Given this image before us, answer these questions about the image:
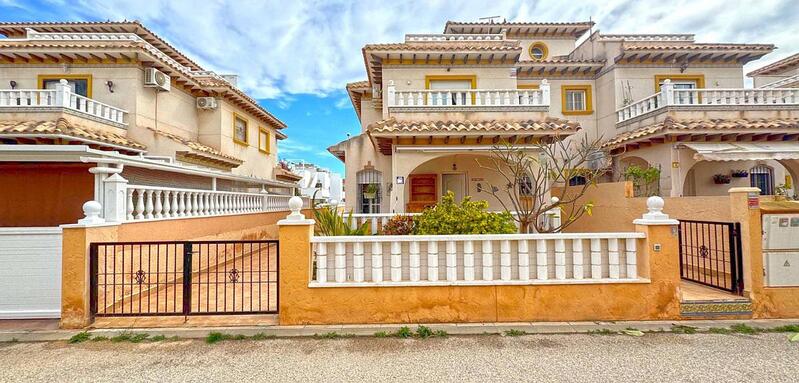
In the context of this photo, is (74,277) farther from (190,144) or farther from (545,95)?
(545,95)

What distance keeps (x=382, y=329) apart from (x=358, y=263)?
3.07 ft

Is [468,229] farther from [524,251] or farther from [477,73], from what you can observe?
[477,73]

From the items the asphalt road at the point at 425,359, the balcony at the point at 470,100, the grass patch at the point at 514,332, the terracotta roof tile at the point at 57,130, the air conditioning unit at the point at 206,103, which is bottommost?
the asphalt road at the point at 425,359

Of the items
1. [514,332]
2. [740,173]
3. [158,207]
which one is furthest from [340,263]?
[740,173]

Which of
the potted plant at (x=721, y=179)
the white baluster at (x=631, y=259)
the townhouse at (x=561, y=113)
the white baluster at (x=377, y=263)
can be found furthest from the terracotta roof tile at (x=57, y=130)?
the potted plant at (x=721, y=179)

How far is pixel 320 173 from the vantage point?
1828 inches

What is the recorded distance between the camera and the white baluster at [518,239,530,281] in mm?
4750

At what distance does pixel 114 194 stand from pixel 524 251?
258 inches

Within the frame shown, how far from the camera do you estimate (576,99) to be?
52.0 feet

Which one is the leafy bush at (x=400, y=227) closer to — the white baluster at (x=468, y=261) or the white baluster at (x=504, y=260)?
the white baluster at (x=468, y=261)

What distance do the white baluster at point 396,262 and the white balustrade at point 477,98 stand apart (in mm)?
6901

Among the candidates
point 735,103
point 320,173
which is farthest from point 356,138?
point 320,173

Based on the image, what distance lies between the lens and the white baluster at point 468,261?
15.5ft

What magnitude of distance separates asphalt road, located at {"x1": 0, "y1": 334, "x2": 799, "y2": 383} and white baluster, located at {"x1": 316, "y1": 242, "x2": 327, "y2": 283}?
2.61ft
